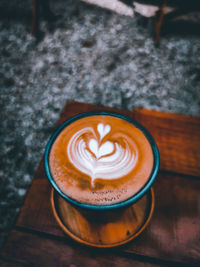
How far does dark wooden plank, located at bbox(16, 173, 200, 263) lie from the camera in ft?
1.88

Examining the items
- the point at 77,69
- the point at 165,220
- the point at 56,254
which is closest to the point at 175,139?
the point at 165,220

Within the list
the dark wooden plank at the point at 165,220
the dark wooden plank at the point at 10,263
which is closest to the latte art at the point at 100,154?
the dark wooden plank at the point at 165,220

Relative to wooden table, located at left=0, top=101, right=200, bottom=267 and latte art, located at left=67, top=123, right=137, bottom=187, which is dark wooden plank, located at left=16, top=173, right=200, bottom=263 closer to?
wooden table, located at left=0, top=101, right=200, bottom=267

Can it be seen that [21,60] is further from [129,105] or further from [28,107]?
[129,105]

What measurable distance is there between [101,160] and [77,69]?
1.22m

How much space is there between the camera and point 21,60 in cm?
165

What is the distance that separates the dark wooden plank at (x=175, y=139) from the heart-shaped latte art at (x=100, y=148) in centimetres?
23

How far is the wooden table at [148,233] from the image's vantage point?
1.85 ft

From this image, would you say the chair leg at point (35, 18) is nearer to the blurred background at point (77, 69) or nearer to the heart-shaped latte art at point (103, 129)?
the blurred background at point (77, 69)

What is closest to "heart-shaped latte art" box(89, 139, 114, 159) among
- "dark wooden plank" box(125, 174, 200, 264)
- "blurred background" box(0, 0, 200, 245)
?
"dark wooden plank" box(125, 174, 200, 264)

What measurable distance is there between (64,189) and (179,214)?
0.36 metres

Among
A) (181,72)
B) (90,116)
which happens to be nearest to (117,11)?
(181,72)

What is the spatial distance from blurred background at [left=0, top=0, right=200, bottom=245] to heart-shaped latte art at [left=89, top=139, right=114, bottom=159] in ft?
2.46

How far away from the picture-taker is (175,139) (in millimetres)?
727
